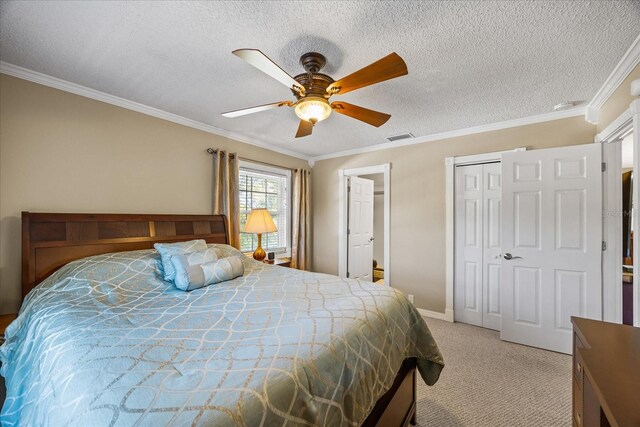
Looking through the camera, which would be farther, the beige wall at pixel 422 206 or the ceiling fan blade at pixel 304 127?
the beige wall at pixel 422 206

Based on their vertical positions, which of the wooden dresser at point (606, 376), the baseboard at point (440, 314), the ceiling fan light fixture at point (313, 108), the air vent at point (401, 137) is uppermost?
the air vent at point (401, 137)

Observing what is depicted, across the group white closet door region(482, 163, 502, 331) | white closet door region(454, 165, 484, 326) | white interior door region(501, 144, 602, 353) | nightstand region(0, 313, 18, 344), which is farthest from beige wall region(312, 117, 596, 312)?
nightstand region(0, 313, 18, 344)

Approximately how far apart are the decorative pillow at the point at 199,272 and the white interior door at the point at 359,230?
8.79ft

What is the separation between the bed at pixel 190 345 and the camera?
0.80m

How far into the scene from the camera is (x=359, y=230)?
4.79 meters

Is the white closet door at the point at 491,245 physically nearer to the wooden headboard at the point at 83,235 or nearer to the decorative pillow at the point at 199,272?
the decorative pillow at the point at 199,272

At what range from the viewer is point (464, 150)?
3.41 metres

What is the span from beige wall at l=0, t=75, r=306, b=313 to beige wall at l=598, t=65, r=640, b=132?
3.95 meters

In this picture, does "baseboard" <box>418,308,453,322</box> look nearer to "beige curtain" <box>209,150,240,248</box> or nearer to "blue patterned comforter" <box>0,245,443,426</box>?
"blue patterned comforter" <box>0,245,443,426</box>

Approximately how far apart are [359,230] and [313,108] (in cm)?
323

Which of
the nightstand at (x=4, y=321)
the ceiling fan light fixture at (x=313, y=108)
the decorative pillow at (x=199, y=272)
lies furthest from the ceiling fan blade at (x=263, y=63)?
the nightstand at (x=4, y=321)

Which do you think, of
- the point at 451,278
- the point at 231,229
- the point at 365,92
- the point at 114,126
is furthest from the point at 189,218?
the point at 451,278

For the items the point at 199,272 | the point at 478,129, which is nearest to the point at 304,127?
the point at 199,272

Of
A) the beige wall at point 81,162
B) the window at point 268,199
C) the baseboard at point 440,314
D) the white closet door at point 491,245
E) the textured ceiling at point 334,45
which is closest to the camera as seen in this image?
the textured ceiling at point 334,45
